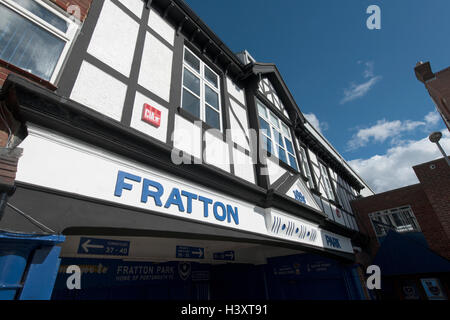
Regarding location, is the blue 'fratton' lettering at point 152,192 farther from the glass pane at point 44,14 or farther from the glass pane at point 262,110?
the glass pane at point 262,110

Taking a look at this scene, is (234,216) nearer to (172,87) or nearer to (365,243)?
(172,87)

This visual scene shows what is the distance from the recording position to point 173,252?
5.68m

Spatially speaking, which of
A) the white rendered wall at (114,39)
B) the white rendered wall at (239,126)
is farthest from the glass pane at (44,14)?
the white rendered wall at (239,126)

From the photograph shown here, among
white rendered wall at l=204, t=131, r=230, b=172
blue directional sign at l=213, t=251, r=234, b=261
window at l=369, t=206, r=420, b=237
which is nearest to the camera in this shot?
white rendered wall at l=204, t=131, r=230, b=172

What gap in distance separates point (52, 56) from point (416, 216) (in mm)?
14724

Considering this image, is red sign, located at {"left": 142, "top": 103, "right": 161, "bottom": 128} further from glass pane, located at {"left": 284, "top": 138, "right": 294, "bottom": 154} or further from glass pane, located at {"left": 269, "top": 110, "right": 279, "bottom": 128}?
glass pane, located at {"left": 284, "top": 138, "right": 294, "bottom": 154}

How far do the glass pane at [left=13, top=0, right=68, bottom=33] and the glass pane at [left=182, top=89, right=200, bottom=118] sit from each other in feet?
7.40

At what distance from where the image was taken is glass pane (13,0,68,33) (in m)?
2.99

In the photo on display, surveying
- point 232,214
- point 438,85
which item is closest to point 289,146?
point 232,214

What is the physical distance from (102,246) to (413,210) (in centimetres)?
1364

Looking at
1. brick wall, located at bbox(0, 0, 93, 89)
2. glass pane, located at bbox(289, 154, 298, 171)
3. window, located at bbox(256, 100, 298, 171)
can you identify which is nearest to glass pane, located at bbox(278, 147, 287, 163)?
window, located at bbox(256, 100, 298, 171)

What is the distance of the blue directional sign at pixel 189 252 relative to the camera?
5.44 meters

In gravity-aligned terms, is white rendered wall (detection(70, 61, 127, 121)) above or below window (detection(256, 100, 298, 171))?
below
